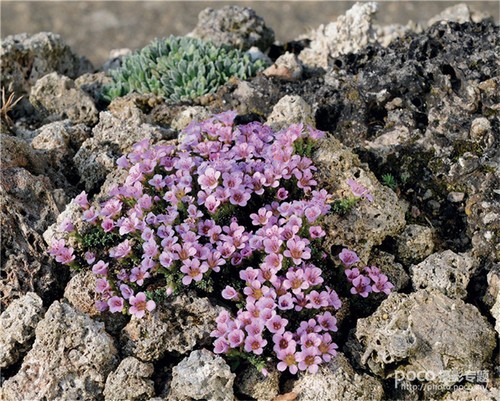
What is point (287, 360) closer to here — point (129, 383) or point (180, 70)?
point (129, 383)

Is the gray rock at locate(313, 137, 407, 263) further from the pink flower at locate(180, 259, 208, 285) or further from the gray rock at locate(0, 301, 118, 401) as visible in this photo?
the gray rock at locate(0, 301, 118, 401)

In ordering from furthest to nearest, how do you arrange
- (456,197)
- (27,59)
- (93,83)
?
(27,59), (93,83), (456,197)

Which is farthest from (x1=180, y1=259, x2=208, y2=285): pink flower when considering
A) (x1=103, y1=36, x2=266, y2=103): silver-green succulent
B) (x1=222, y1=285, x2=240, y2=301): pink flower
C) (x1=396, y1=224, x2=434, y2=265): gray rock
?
(x1=103, y1=36, x2=266, y2=103): silver-green succulent

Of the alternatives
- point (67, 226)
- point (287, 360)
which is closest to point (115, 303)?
point (67, 226)

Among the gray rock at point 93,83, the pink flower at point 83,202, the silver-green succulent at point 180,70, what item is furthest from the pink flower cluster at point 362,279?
the gray rock at point 93,83

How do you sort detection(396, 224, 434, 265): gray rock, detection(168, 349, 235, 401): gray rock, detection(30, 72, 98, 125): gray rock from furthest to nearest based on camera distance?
1. detection(30, 72, 98, 125): gray rock
2. detection(396, 224, 434, 265): gray rock
3. detection(168, 349, 235, 401): gray rock

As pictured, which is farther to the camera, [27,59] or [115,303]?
[27,59]

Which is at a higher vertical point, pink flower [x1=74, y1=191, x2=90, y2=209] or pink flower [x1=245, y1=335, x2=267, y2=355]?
pink flower [x1=74, y1=191, x2=90, y2=209]

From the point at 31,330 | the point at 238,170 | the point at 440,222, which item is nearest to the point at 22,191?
the point at 31,330
